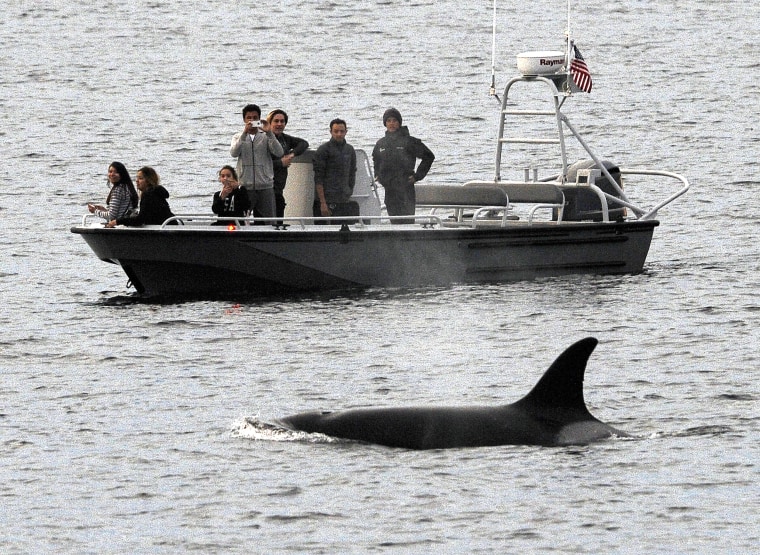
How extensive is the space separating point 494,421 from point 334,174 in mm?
9760

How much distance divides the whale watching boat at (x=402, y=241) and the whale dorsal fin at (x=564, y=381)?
28.1 ft

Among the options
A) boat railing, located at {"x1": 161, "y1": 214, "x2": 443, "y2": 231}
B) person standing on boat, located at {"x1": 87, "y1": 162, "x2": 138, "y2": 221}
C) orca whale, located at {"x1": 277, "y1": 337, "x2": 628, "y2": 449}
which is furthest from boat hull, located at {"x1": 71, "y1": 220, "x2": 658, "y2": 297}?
orca whale, located at {"x1": 277, "y1": 337, "x2": 628, "y2": 449}

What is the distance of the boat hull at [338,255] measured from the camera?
24453 millimetres

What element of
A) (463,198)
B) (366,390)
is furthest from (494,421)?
(463,198)

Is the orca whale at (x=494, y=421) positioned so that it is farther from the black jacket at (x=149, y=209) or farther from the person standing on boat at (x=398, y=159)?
the person standing on boat at (x=398, y=159)

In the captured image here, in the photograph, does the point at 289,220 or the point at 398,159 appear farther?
the point at 398,159

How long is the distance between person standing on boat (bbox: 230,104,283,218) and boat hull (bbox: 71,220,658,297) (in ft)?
2.33

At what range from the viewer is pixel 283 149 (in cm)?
2475

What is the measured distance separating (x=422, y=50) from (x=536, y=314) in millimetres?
52615

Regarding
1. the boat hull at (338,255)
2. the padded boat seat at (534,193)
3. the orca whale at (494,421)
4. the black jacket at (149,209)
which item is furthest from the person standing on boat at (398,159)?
the orca whale at (494,421)

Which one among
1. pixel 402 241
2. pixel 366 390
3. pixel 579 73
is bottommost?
pixel 366 390

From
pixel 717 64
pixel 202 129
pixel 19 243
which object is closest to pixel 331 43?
pixel 717 64

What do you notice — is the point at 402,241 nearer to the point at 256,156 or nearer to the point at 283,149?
the point at 283,149

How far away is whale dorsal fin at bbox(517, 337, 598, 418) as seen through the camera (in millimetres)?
15898
